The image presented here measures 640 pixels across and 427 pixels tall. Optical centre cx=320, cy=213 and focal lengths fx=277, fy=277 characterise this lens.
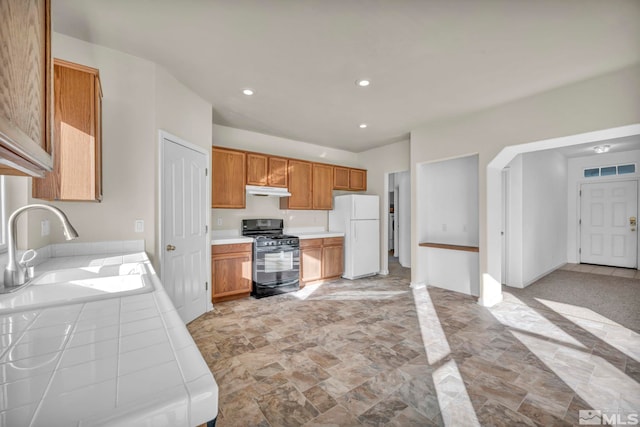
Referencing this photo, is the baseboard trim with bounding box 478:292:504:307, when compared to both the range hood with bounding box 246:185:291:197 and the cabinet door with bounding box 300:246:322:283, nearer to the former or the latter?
the cabinet door with bounding box 300:246:322:283

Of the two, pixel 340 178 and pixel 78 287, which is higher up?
pixel 340 178

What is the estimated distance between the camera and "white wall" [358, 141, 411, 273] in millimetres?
5270

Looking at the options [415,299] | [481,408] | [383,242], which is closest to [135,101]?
[481,408]

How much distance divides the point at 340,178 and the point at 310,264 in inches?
72.1

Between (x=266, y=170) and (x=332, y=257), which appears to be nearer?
(x=266, y=170)

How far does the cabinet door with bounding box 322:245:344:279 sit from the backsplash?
0.65m

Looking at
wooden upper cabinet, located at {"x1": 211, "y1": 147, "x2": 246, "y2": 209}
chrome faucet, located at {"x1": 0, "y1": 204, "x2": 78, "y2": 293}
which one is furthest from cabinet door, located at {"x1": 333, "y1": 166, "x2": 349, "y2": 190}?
chrome faucet, located at {"x1": 0, "y1": 204, "x2": 78, "y2": 293}

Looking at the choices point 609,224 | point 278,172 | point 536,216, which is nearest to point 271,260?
point 278,172

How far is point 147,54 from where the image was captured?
2473 millimetres

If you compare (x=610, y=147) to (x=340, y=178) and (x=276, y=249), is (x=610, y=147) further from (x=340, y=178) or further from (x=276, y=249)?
(x=276, y=249)

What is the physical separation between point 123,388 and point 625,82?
4208 millimetres

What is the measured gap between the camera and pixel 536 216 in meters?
5.10

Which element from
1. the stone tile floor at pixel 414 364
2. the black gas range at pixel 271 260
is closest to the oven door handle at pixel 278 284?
the black gas range at pixel 271 260

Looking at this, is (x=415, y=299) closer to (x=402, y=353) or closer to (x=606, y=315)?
(x=402, y=353)
